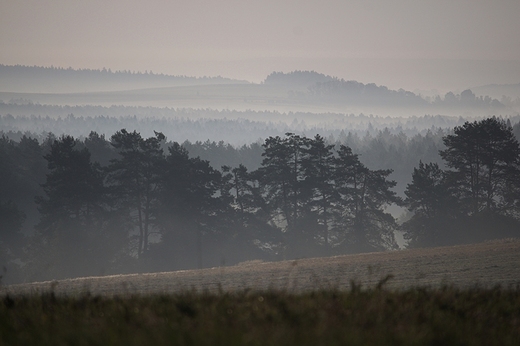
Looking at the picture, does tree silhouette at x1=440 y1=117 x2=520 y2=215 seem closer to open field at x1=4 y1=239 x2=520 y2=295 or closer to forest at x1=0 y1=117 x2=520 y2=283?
forest at x1=0 y1=117 x2=520 y2=283

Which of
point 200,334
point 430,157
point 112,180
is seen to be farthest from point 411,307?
point 430,157

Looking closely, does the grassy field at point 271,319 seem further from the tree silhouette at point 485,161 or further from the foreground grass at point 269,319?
the tree silhouette at point 485,161

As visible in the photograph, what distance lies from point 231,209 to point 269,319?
208ft

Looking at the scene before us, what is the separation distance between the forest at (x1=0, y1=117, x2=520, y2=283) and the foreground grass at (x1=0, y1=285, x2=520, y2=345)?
187ft

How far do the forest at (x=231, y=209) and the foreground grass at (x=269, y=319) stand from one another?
2241 inches

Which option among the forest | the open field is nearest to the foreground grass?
the open field

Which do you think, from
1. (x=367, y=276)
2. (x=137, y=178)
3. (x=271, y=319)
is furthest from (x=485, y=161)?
(x=271, y=319)

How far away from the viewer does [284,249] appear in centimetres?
7075

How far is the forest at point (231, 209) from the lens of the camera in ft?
226

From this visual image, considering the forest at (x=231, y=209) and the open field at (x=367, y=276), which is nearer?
the open field at (x=367, y=276)

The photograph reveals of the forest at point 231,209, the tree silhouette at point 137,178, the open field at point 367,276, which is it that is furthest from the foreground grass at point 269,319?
the tree silhouette at point 137,178

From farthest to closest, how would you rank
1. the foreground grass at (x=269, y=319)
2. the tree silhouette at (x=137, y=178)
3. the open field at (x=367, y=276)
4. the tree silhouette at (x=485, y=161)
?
1. the tree silhouette at (x=485, y=161)
2. the tree silhouette at (x=137, y=178)
3. the open field at (x=367, y=276)
4. the foreground grass at (x=269, y=319)

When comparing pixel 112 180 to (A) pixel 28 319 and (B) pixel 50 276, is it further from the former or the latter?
(A) pixel 28 319

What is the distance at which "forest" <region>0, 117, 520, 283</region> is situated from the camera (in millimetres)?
68875
